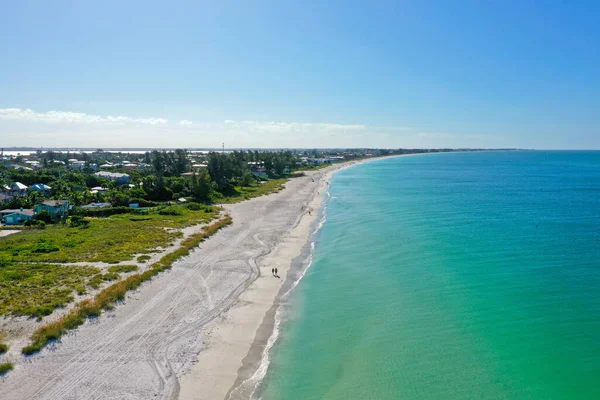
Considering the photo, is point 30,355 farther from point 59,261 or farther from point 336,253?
point 336,253

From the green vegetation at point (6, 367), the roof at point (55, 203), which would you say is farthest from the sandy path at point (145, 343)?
the roof at point (55, 203)

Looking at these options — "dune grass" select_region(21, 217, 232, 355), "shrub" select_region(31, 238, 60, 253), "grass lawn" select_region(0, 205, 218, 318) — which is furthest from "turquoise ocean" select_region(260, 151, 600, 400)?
"shrub" select_region(31, 238, 60, 253)

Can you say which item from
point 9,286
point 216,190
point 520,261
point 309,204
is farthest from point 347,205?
point 9,286

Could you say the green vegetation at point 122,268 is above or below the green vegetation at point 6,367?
above

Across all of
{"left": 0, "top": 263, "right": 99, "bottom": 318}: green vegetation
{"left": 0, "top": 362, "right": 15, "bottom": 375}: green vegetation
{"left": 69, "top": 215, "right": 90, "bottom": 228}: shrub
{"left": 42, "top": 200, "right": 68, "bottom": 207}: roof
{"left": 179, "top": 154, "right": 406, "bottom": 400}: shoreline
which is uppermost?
{"left": 42, "top": 200, "right": 68, "bottom": 207}: roof

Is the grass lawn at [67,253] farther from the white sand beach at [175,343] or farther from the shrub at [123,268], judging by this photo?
the white sand beach at [175,343]

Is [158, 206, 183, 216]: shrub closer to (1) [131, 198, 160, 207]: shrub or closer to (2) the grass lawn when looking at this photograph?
(2) the grass lawn
